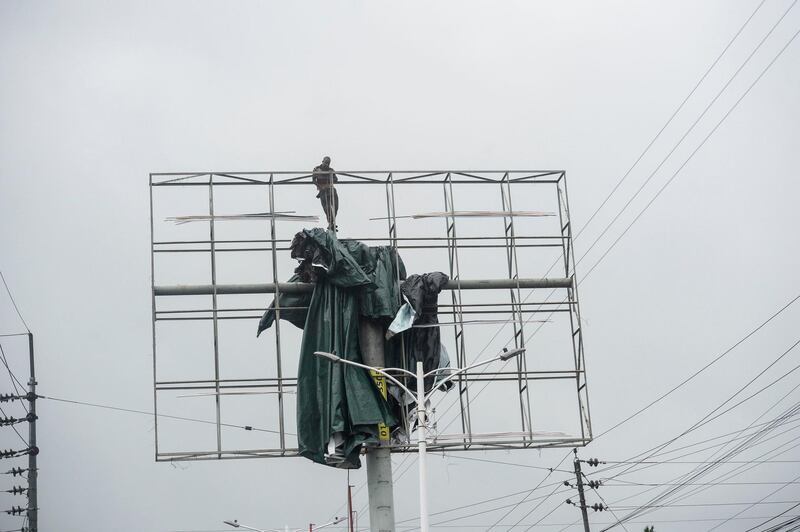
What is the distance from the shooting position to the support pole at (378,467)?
26.8 m

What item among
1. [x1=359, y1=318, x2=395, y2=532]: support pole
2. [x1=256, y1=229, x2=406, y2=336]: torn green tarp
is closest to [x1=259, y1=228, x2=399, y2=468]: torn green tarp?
[x1=256, y1=229, x2=406, y2=336]: torn green tarp

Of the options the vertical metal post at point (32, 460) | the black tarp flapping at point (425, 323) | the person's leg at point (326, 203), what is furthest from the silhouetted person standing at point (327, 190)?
the vertical metal post at point (32, 460)

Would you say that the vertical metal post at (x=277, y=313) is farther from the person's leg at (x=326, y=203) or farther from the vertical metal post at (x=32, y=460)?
the vertical metal post at (x=32, y=460)

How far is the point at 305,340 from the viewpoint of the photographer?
27.7 m

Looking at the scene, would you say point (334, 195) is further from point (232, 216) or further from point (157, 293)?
point (157, 293)

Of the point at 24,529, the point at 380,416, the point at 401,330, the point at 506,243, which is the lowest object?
the point at 24,529

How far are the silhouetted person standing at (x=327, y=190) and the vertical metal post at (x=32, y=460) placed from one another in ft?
59.4

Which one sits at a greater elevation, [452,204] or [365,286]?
[452,204]

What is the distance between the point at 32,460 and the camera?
44.8m

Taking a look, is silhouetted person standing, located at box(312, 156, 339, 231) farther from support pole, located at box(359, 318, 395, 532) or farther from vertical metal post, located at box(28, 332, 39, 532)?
vertical metal post, located at box(28, 332, 39, 532)

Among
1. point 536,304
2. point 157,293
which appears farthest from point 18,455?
A: point 536,304

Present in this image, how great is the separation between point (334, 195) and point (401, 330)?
137 inches

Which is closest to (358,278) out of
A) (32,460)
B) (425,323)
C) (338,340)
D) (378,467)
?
(338,340)

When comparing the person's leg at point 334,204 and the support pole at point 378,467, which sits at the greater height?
the person's leg at point 334,204
